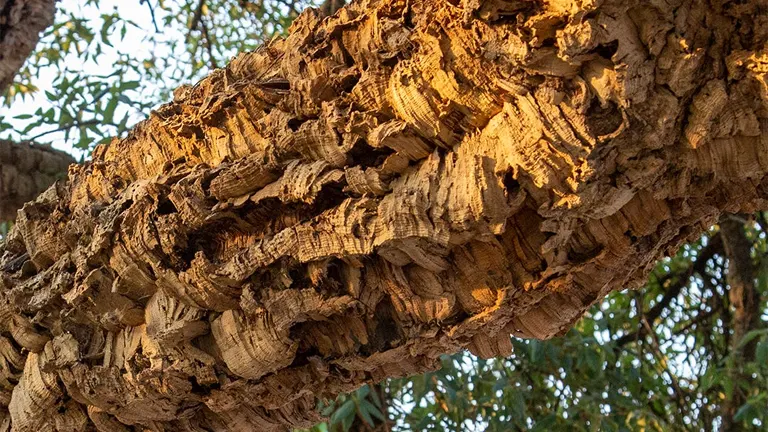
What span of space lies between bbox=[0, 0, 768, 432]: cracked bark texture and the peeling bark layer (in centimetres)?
85

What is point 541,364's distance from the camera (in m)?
3.20

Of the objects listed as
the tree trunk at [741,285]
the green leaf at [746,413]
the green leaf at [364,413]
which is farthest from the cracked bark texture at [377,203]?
the tree trunk at [741,285]

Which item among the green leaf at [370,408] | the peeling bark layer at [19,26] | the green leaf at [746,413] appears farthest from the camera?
the green leaf at [746,413]

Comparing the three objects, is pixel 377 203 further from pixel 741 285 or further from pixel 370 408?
pixel 741 285

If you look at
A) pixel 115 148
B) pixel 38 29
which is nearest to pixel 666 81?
pixel 115 148

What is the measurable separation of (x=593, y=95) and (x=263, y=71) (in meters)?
0.57

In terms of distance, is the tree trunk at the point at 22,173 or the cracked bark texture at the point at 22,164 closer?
the cracked bark texture at the point at 22,164

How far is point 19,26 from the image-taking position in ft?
7.10

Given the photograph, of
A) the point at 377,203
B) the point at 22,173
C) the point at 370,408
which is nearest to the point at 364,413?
the point at 370,408

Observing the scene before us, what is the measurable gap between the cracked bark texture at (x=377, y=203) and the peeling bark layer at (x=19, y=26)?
2.80 ft

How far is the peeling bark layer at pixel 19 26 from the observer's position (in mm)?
2146

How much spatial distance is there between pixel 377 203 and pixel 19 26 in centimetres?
154

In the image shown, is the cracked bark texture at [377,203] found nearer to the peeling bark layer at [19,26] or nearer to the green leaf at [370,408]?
the peeling bark layer at [19,26]

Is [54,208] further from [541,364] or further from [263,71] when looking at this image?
Answer: [541,364]
